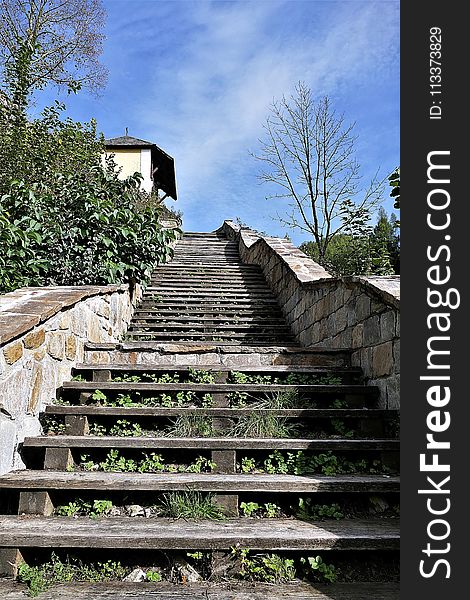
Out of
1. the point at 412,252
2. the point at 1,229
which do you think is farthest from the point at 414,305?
the point at 1,229

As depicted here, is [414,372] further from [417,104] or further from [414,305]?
[417,104]

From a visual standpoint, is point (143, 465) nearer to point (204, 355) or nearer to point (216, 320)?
point (204, 355)

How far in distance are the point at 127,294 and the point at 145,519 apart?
10.8ft

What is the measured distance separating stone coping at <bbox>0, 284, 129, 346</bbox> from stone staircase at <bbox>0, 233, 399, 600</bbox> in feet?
1.60

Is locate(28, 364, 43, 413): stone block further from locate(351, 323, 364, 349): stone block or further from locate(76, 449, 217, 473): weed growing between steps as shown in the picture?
locate(351, 323, 364, 349): stone block

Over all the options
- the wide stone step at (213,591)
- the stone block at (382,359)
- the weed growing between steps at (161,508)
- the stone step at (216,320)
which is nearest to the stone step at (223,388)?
the stone block at (382,359)

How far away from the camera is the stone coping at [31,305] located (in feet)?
8.22

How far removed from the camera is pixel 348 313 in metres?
3.95

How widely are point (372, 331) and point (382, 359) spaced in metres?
0.28

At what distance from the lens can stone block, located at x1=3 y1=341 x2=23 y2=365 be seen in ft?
7.97

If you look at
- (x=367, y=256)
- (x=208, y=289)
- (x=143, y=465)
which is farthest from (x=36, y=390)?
(x=367, y=256)

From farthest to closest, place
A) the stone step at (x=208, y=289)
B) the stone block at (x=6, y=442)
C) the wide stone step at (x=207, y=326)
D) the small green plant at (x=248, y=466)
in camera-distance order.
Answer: the stone step at (x=208, y=289), the wide stone step at (x=207, y=326), the small green plant at (x=248, y=466), the stone block at (x=6, y=442)

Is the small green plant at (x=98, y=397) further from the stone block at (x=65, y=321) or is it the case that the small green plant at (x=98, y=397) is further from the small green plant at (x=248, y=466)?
the small green plant at (x=248, y=466)

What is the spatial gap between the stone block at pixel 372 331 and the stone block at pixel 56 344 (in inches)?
78.8
